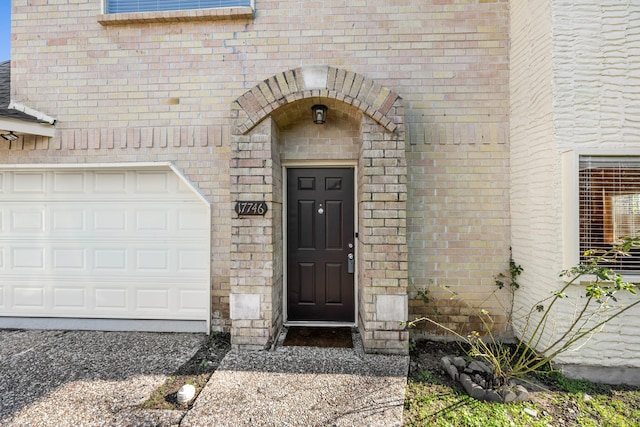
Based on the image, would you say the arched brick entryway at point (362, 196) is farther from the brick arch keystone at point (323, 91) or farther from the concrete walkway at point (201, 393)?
the concrete walkway at point (201, 393)

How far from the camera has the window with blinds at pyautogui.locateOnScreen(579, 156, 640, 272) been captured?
303 centimetres

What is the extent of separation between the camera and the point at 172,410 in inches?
102

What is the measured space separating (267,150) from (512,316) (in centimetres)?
364

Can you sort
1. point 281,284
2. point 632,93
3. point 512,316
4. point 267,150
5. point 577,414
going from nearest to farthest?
point 577,414, point 632,93, point 267,150, point 512,316, point 281,284

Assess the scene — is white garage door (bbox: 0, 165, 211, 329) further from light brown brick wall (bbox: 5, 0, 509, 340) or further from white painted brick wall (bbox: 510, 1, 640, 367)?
white painted brick wall (bbox: 510, 1, 640, 367)

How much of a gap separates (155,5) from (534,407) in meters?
6.24

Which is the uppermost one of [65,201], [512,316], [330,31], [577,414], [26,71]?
[330,31]

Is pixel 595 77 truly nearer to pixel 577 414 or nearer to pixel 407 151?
pixel 407 151

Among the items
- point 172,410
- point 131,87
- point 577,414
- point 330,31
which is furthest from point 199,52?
point 577,414

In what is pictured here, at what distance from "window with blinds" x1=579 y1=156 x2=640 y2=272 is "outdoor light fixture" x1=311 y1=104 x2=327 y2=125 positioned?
2759 millimetres

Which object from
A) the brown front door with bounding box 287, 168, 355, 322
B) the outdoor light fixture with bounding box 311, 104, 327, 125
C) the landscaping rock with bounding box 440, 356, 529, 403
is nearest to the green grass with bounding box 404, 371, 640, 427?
the landscaping rock with bounding box 440, 356, 529, 403

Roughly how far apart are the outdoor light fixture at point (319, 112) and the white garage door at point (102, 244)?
1868 mm

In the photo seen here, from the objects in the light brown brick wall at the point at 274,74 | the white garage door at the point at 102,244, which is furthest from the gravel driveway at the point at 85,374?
the light brown brick wall at the point at 274,74

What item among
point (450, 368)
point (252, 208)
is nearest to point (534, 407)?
point (450, 368)
